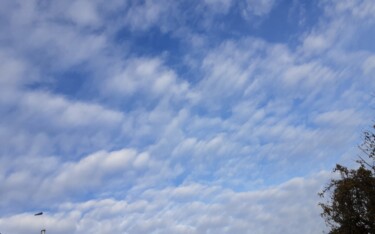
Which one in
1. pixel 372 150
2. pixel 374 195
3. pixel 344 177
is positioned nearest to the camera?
pixel 372 150

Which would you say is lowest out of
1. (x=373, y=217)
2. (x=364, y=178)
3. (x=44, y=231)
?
(x=373, y=217)

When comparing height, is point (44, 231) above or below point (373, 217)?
above

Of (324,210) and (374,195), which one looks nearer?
(374,195)

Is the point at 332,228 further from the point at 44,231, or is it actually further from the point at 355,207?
the point at 44,231

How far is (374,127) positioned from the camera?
149 ft

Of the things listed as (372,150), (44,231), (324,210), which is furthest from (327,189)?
(44,231)

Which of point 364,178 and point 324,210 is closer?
point 364,178

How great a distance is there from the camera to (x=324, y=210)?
53875 mm

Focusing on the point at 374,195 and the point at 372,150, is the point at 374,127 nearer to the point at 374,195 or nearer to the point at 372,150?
the point at 372,150

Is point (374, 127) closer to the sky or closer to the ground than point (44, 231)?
closer to the ground

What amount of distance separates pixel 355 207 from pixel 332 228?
484cm

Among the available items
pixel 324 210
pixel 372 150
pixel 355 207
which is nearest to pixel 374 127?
pixel 372 150

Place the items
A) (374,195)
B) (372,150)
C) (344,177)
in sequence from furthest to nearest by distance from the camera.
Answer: (344,177), (374,195), (372,150)

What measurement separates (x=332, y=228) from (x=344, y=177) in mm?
6821
